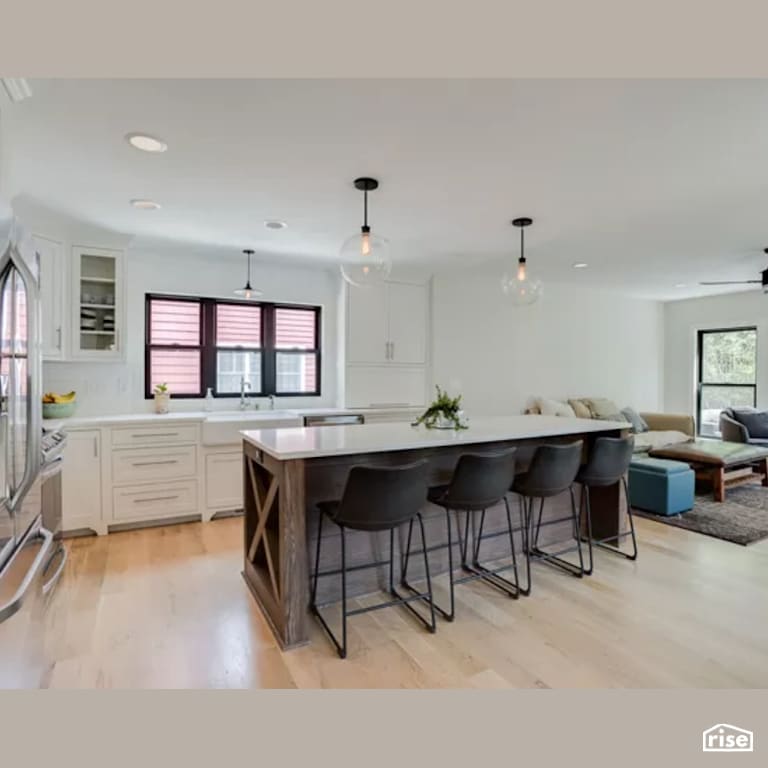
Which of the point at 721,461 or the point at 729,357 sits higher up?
the point at 729,357

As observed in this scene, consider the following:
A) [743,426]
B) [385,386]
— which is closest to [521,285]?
[385,386]

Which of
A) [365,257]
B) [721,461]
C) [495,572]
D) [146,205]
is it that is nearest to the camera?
[365,257]

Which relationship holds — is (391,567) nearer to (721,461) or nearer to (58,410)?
(58,410)

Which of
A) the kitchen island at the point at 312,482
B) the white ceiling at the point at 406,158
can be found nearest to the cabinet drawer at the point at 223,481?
the kitchen island at the point at 312,482

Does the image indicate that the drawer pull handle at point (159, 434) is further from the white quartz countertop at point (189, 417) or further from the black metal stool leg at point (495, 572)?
the black metal stool leg at point (495, 572)

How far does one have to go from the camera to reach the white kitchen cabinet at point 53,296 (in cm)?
362

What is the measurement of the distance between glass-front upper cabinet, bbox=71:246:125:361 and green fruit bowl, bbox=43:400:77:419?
16.6 inches

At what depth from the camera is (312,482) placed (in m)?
2.54

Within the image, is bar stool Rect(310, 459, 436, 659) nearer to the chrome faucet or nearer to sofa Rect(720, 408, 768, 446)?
the chrome faucet

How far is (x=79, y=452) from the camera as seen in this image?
3.69 meters

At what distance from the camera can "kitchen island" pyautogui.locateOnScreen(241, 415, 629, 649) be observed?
2240mm

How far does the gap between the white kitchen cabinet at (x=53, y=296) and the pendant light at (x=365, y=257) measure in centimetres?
256

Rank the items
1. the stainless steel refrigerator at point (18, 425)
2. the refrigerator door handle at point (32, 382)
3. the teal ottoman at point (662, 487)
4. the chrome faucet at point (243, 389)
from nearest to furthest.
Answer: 1. the stainless steel refrigerator at point (18, 425)
2. the refrigerator door handle at point (32, 382)
3. the teal ottoman at point (662, 487)
4. the chrome faucet at point (243, 389)

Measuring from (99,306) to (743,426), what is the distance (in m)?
7.58
